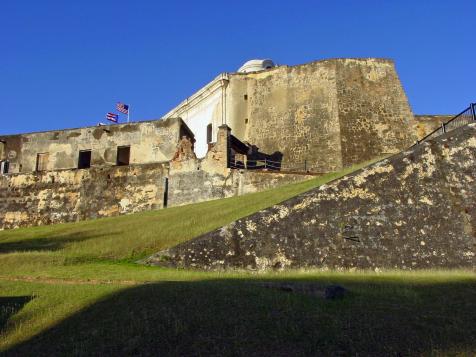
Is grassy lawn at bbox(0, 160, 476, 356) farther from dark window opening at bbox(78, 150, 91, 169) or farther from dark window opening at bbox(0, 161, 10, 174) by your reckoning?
dark window opening at bbox(0, 161, 10, 174)

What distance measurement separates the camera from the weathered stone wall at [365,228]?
12.9 metres

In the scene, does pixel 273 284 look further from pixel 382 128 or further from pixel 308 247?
pixel 382 128

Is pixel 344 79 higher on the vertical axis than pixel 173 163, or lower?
higher

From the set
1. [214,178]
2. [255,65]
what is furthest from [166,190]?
[255,65]

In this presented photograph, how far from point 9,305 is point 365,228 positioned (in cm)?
838

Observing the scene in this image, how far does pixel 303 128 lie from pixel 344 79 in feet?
13.3

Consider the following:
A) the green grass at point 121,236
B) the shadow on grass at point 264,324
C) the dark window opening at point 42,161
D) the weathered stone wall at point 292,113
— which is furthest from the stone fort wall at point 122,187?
the shadow on grass at point 264,324

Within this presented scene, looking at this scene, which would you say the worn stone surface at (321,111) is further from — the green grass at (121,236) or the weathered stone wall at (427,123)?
the green grass at (121,236)

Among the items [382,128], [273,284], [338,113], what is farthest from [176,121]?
[273,284]

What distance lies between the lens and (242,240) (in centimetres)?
1325

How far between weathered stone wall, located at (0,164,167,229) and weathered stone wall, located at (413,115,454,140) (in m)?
16.0

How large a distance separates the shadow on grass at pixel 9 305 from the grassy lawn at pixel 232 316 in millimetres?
20

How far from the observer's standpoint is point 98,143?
3120cm

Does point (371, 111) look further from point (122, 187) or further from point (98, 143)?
point (98, 143)
